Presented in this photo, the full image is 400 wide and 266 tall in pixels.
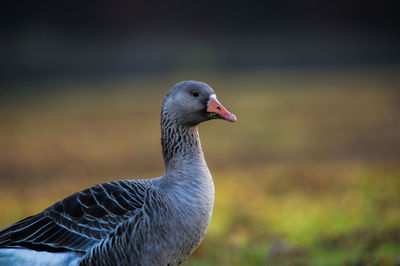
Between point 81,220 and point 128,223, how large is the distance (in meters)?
0.43

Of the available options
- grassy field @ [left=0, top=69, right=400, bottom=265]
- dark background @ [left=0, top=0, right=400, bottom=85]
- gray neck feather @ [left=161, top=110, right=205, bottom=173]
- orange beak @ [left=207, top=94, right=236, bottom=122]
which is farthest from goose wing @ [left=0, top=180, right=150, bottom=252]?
dark background @ [left=0, top=0, right=400, bottom=85]

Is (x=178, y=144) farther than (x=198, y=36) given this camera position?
No

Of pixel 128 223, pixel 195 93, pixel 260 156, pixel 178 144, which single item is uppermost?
pixel 260 156

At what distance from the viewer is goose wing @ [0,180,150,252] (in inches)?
166

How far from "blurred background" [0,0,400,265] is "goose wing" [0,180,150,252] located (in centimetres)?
201

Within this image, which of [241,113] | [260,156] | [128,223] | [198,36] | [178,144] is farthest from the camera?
[198,36]

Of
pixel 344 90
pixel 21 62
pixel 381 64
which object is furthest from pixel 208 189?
pixel 21 62

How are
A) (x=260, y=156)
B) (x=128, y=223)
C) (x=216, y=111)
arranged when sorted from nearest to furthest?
1. (x=128, y=223)
2. (x=216, y=111)
3. (x=260, y=156)

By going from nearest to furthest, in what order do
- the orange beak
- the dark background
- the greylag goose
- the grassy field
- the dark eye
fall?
the greylag goose < the orange beak < the dark eye < the grassy field < the dark background

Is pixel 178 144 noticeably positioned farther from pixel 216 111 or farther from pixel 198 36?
pixel 198 36

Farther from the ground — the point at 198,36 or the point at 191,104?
the point at 198,36

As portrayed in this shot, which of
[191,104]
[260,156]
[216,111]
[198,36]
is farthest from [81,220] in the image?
[198,36]

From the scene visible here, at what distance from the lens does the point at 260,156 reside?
38.7ft

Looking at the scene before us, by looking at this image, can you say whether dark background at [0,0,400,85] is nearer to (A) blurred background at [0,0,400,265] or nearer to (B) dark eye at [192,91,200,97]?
(A) blurred background at [0,0,400,265]
